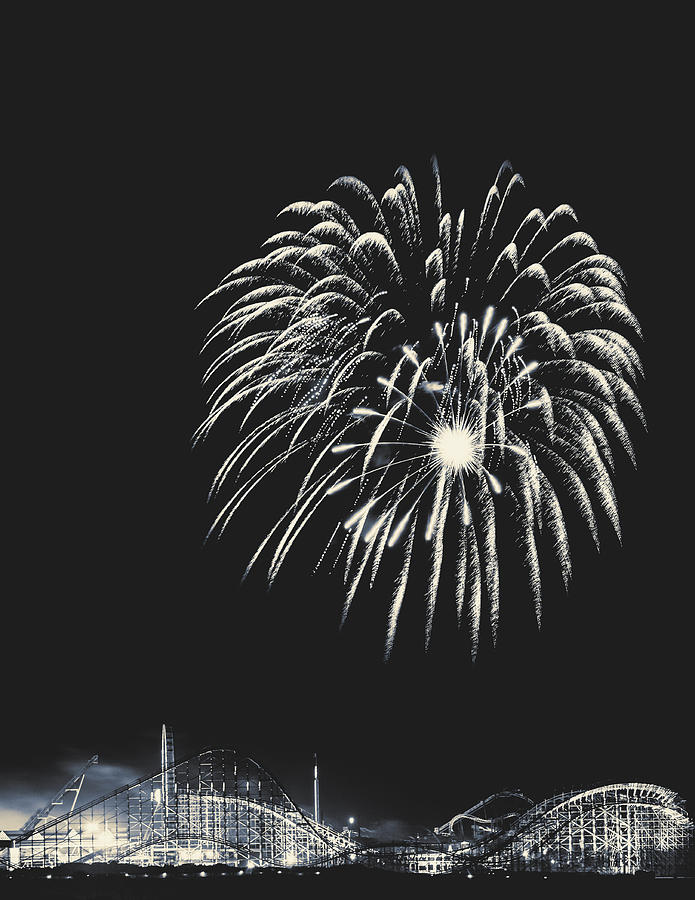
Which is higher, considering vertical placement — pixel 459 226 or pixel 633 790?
pixel 459 226

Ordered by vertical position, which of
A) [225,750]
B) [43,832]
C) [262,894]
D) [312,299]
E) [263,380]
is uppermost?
[312,299]

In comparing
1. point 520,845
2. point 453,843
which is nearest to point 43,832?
point 520,845

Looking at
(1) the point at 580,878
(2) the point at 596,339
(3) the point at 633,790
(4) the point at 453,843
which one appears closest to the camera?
(2) the point at 596,339

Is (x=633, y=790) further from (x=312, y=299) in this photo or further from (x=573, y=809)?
(x=312, y=299)

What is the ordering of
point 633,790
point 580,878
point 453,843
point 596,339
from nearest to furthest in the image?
point 596,339 < point 633,790 < point 580,878 < point 453,843

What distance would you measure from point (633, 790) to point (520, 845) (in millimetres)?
11002

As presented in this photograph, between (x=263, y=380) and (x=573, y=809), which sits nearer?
(x=263, y=380)

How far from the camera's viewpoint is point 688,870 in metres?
68.4

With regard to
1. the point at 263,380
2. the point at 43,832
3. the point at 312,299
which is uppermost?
the point at 312,299

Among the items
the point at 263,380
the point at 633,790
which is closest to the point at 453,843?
the point at 633,790

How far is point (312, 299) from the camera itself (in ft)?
89.9

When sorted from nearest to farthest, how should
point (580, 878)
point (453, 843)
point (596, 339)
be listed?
1. point (596, 339)
2. point (580, 878)
3. point (453, 843)

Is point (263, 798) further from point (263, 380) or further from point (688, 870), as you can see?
point (263, 380)

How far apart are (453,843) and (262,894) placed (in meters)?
39.8
